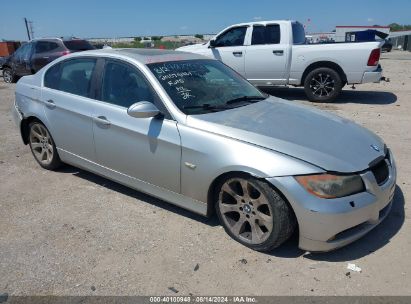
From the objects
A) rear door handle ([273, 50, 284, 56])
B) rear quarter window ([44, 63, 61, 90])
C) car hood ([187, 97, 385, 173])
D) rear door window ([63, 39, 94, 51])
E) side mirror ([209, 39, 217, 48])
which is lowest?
car hood ([187, 97, 385, 173])

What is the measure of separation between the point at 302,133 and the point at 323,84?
6.44m

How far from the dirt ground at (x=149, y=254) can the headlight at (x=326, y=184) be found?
625mm

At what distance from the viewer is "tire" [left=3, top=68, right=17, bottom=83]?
1506 centimetres

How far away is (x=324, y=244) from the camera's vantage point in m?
2.87

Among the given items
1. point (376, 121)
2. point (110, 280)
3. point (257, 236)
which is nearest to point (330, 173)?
point (257, 236)

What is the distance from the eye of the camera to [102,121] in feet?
12.7

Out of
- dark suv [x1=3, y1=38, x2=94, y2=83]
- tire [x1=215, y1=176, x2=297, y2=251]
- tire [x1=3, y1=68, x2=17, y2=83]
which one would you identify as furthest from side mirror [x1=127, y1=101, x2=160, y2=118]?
tire [x1=3, y1=68, x2=17, y2=83]

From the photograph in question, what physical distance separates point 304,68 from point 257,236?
698 centimetres

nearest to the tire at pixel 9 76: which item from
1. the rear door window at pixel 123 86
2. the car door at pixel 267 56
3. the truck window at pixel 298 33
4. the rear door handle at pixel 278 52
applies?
the car door at pixel 267 56

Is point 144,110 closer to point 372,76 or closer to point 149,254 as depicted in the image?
point 149,254

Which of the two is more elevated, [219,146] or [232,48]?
[232,48]

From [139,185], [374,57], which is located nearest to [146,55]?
[139,185]

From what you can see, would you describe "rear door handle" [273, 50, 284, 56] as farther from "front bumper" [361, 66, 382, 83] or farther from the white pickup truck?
"front bumper" [361, 66, 382, 83]

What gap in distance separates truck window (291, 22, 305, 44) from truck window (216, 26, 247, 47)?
1.28 meters
